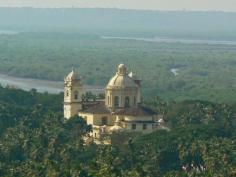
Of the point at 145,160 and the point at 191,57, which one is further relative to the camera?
the point at 191,57

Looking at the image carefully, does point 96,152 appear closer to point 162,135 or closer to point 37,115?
point 162,135

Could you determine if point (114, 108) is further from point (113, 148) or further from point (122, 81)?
point (113, 148)

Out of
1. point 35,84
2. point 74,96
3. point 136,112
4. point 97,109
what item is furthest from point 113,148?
point 35,84

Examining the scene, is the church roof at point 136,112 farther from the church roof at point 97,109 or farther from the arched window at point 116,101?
the arched window at point 116,101

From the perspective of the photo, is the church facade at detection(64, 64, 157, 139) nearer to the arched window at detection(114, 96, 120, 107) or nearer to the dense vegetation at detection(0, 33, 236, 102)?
the arched window at detection(114, 96, 120, 107)

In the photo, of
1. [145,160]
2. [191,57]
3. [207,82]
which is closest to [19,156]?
[145,160]

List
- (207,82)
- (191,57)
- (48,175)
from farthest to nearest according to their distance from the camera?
1. (191,57)
2. (207,82)
3. (48,175)
